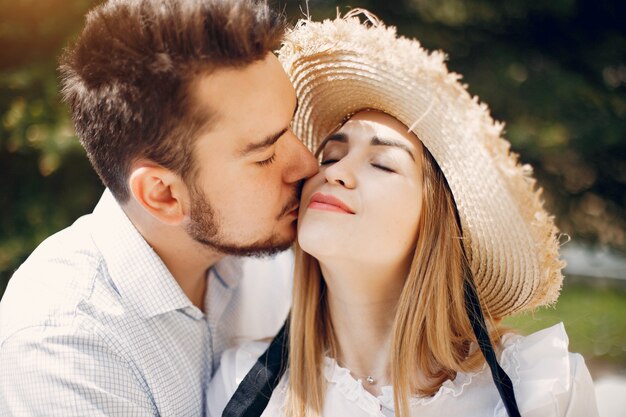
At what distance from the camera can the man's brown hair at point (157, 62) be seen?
2.03 m

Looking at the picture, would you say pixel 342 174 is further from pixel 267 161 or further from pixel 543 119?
pixel 543 119

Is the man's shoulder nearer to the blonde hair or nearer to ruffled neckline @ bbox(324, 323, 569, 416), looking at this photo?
the blonde hair

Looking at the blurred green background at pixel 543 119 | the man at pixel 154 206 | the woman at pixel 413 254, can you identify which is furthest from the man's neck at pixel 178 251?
the blurred green background at pixel 543 119

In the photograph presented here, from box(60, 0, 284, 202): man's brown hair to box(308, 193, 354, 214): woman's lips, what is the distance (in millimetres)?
415

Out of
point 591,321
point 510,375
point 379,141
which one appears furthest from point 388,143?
point 591,321

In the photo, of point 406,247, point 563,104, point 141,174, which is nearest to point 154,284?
point 141,174

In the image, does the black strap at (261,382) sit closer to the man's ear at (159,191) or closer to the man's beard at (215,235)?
the man's beard at (215,235)

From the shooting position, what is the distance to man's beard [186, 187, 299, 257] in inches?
89.2

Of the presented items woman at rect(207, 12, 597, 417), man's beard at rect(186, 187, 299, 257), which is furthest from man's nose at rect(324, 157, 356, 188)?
man's beard at rect(186, 187, 299, 257)

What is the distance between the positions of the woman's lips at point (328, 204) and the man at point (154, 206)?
164 millimetres

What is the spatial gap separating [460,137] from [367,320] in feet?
2.24

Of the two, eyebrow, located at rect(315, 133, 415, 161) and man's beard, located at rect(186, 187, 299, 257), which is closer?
eyebrow, located at rect(315, 133, 415, 161)

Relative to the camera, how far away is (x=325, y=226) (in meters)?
1.96

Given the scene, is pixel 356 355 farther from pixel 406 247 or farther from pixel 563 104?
pixel 563 104
